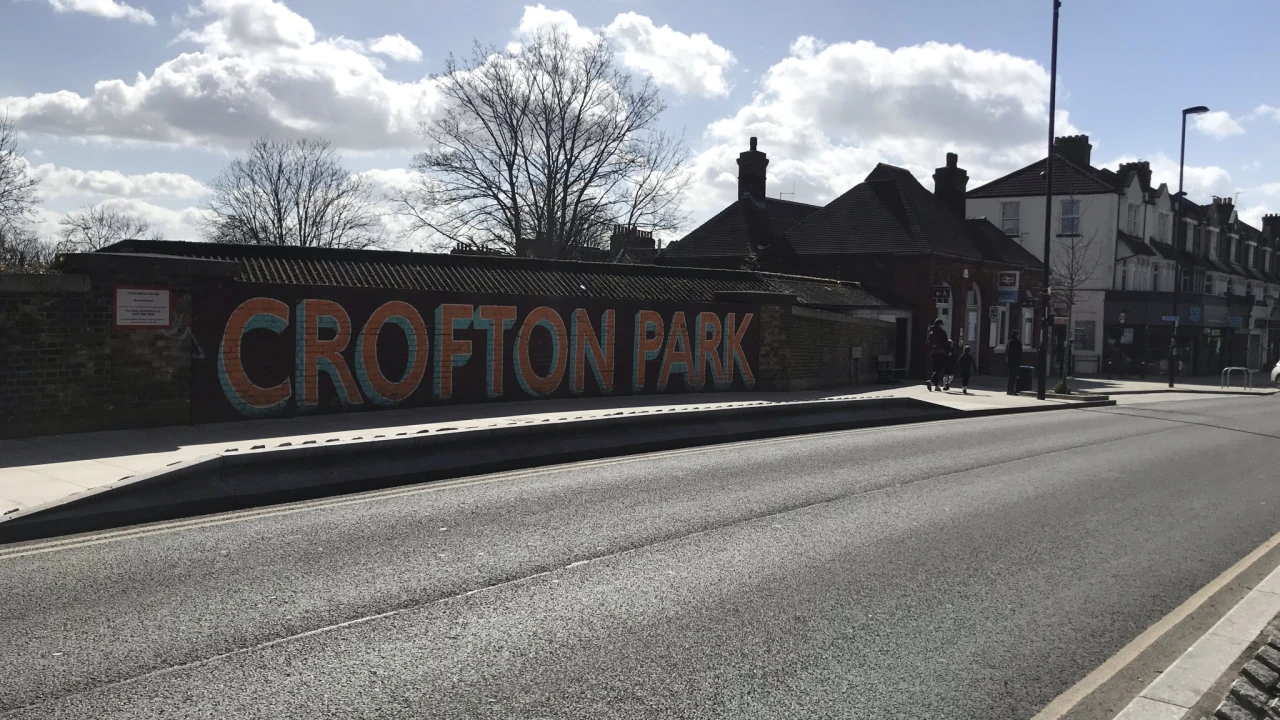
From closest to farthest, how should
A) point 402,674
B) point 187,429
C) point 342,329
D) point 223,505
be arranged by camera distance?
1. point 402,674
2. point 223,505
3. point 187,429
4. point 342,329

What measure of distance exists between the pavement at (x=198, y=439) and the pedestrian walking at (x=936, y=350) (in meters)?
9.78

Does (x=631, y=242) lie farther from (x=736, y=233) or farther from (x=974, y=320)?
(x=974, y=320)

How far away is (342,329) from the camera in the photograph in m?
14.1

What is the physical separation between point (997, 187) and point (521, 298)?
3882 cm

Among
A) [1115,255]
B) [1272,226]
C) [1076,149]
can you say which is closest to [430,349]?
[1115,255]

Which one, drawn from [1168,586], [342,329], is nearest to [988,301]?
[342,329]

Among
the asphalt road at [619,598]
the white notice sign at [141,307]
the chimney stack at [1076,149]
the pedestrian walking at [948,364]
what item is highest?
the chimney stack at [1076,149]

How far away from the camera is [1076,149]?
50281 millimetres

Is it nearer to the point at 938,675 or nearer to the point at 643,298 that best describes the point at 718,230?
the point at 643,298

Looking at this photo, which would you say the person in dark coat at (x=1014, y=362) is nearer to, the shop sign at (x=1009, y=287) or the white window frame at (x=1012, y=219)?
the shop sign at (x=1009, y=287)

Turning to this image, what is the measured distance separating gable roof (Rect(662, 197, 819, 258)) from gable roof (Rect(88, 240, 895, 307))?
17878mm

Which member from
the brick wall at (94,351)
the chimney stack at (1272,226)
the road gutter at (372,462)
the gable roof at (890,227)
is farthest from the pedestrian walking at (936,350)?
the chimney stack at (1272,226)

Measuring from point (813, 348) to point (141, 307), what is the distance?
1593 centimetres

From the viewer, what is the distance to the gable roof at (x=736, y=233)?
4100cm
